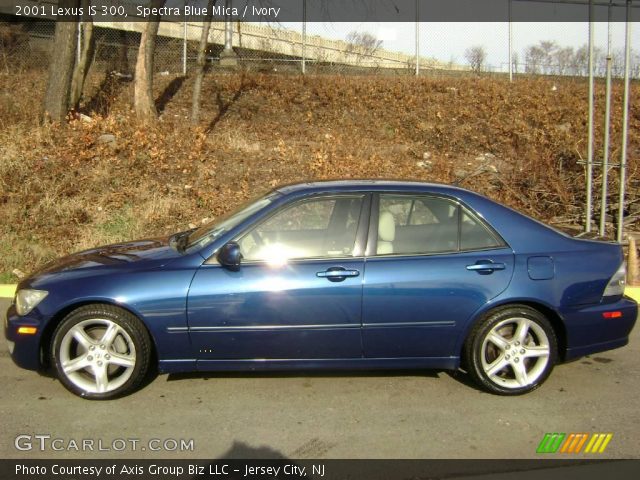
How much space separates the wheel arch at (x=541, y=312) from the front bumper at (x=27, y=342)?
2.92 metres

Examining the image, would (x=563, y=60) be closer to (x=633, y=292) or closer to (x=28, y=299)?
(x=633, y=292)

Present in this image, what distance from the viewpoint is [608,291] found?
183 inches

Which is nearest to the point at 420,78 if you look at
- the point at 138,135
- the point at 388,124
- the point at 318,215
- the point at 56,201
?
the point at 388,124

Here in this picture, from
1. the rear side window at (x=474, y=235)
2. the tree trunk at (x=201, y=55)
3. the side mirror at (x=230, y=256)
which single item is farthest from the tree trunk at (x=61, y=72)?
the rear side window at (x=474, y=235)

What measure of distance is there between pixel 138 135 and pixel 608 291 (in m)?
9.89

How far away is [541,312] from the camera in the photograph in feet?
15.1

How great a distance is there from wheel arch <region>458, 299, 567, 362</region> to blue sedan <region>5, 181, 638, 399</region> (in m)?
0.01

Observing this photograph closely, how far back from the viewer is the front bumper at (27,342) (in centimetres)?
434

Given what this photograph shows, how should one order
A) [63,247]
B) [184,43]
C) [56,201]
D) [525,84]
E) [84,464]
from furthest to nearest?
1. [184,43]
2. [525,84]
3. [56,201]
4. [63,247]
5. [84,464]

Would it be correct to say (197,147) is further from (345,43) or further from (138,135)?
(345,43)

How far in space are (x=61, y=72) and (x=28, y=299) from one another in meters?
10.1

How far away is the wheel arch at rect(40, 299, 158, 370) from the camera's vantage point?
14.1 ft

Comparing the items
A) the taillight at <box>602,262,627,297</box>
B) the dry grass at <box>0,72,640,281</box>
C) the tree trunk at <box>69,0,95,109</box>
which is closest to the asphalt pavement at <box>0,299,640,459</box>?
the taillight at <box>602,262,627,297</box>

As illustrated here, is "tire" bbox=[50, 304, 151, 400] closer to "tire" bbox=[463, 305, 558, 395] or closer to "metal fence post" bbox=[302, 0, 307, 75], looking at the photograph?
"tire" bbox=[463, 305, 558, 395]
